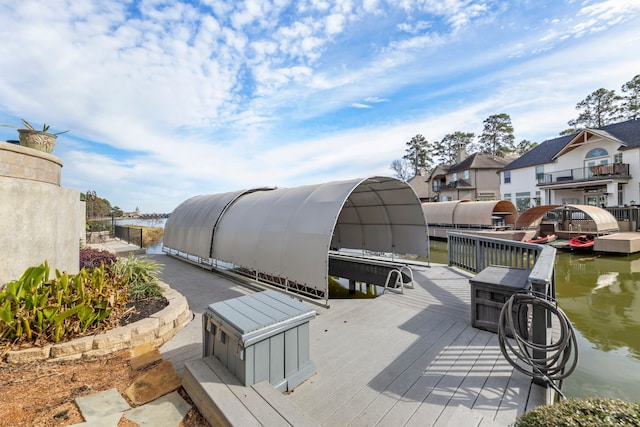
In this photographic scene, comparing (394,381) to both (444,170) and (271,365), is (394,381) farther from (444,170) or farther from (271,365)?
(444,170)

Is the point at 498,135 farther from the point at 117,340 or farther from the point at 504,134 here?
the point at 117,340

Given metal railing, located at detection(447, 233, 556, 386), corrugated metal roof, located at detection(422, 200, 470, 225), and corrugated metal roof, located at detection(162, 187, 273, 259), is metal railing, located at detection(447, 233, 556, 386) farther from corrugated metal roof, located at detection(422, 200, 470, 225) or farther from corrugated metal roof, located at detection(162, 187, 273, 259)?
corrugated metal roof, located at detection(422, 200, 470, 225)

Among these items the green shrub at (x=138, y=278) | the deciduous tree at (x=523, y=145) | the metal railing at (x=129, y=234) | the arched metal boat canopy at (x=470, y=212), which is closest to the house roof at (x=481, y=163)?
the arched metal boat canopy at (x=470, y=212)

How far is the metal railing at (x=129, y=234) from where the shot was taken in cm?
1550

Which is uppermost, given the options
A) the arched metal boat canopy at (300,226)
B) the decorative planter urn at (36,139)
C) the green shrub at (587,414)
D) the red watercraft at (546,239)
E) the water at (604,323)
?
the decorative planter urn at (36,139)

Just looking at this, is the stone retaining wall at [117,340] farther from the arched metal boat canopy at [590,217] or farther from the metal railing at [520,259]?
the arched metal boat canopy at [590,217]

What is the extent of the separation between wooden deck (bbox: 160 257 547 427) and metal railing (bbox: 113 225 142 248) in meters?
13.2

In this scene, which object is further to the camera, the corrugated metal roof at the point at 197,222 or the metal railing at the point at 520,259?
the corrugated metal roof at the point at 197,222

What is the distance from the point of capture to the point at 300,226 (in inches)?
256

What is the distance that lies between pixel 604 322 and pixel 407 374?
21.9 feet

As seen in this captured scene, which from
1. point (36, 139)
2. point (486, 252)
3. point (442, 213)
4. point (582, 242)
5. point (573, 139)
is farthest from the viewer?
Answer: point (573, 139)

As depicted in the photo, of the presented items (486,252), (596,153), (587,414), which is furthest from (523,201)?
(587,414)

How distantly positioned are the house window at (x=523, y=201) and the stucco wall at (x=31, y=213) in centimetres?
3517

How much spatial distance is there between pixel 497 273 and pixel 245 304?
4.12 meters
